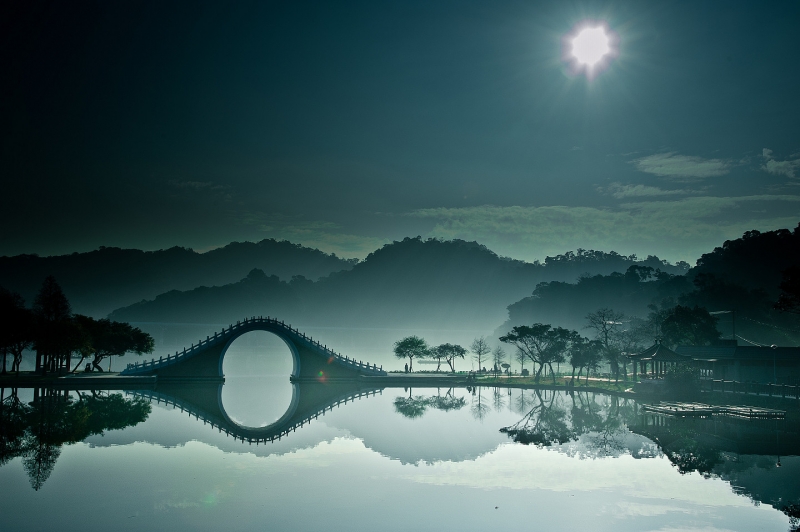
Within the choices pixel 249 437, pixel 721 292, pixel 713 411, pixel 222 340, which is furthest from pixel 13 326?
pixel 721 292

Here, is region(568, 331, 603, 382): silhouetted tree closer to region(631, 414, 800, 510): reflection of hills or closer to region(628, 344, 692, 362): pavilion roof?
region(628, 344, 692, 362): pavilion roof

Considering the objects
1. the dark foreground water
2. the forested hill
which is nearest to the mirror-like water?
the dark foreground water

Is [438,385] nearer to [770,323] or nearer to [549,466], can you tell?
[549,466]

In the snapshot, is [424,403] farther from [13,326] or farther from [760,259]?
[760,259]

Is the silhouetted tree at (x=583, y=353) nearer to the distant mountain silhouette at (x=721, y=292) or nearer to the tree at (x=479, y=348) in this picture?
the tree at (x=479, y=348)

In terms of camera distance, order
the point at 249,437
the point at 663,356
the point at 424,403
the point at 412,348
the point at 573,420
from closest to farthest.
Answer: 1. the point at 249,437
2. the point at 573,420
3. the point at 424,403
4. the point at 663,356
5. the point at 412,348

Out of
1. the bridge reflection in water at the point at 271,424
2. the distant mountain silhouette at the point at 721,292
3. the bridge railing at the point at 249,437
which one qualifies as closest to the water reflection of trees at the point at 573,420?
the bridge railing at the point at 249,437

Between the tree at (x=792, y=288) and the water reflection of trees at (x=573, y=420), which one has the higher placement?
the tree at (x=792, y=288)
